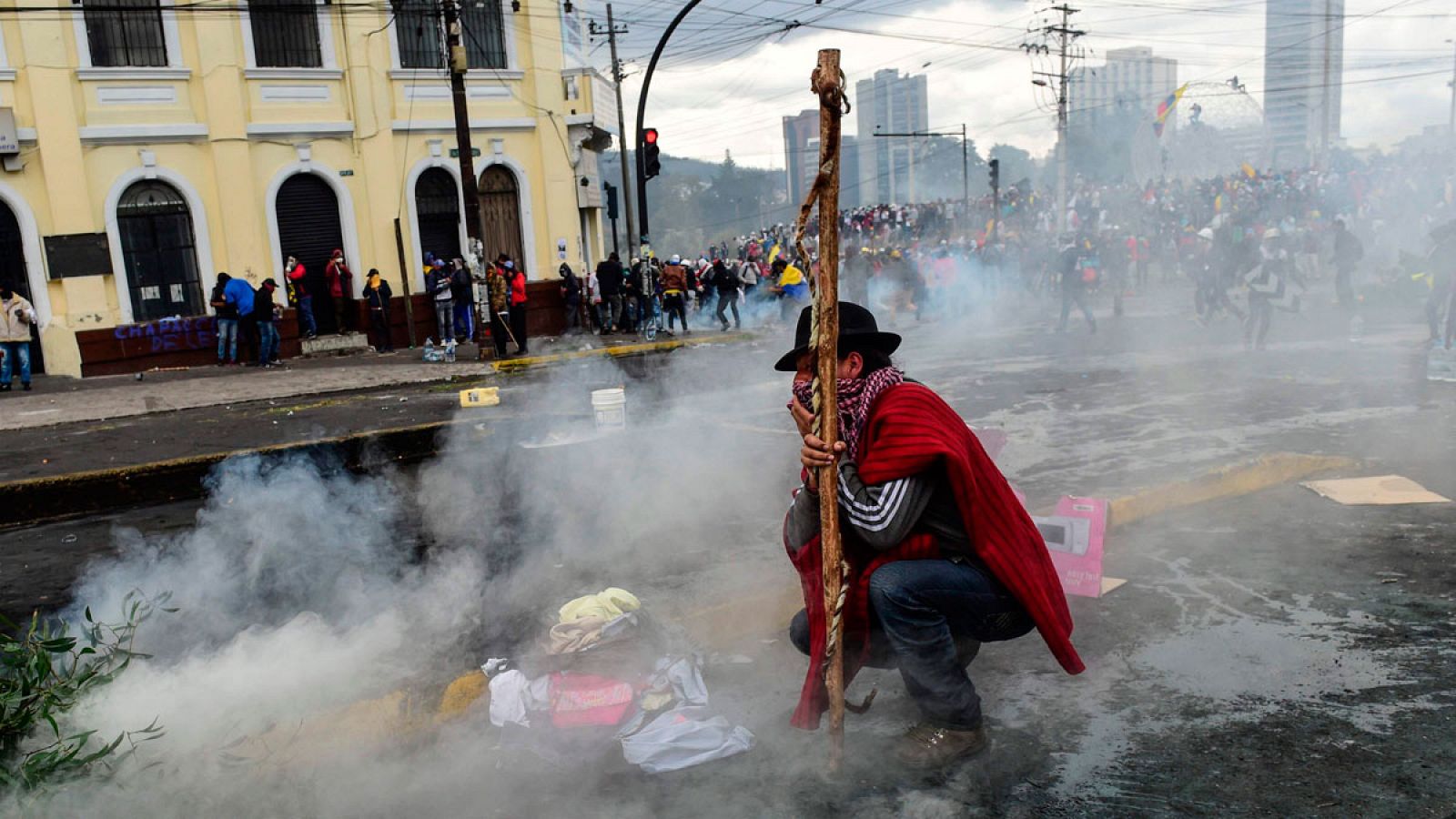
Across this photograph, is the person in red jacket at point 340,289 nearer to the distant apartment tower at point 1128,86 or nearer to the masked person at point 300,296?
the masked person at point 300,296

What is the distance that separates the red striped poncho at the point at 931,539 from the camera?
109 inches

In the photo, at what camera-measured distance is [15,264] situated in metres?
16.5

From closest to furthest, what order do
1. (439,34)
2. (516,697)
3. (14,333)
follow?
1. (516,697)
2. (14,333)
3. (439,34)

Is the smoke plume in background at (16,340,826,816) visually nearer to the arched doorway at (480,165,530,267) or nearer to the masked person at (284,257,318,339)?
the masked person at (284,257,318,339)

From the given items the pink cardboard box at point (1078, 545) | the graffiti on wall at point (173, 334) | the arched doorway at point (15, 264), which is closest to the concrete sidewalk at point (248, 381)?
the arched doorway at point (15, 264)

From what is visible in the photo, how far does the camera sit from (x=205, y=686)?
137 inches

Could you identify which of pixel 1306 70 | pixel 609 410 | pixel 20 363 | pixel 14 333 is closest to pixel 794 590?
pixel 609 410

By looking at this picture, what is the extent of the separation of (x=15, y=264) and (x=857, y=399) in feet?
58.9

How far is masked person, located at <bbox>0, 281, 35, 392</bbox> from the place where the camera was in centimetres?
1391

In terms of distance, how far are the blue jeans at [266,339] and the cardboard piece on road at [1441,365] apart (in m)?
15.8

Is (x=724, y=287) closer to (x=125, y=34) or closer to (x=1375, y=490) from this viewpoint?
(x=125, y=34)

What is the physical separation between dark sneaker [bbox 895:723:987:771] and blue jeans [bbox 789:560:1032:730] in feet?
0.10

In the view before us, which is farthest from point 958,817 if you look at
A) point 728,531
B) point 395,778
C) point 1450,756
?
point 728,531

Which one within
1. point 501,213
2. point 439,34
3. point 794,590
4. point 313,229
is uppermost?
point 439,34
